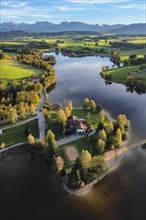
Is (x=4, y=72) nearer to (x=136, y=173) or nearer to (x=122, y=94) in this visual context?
(x=122, y=94)

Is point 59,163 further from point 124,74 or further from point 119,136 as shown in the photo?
point 124,74

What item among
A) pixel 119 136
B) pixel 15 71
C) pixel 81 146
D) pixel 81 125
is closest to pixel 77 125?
pixel 81 125

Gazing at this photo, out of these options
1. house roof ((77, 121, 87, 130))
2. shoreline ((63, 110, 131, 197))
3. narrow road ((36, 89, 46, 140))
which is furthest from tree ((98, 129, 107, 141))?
narrow road ((36, 89, 46, 140))

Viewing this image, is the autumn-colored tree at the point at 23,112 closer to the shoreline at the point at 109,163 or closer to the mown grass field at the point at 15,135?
the mown grass field at the point at 15,135

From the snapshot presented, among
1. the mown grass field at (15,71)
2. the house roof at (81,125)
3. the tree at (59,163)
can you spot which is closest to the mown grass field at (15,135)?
the house roof at (81,125)

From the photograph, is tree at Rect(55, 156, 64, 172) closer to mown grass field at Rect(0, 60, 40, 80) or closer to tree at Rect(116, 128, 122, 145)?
tree at Rect(116, 128, 122, 145)
